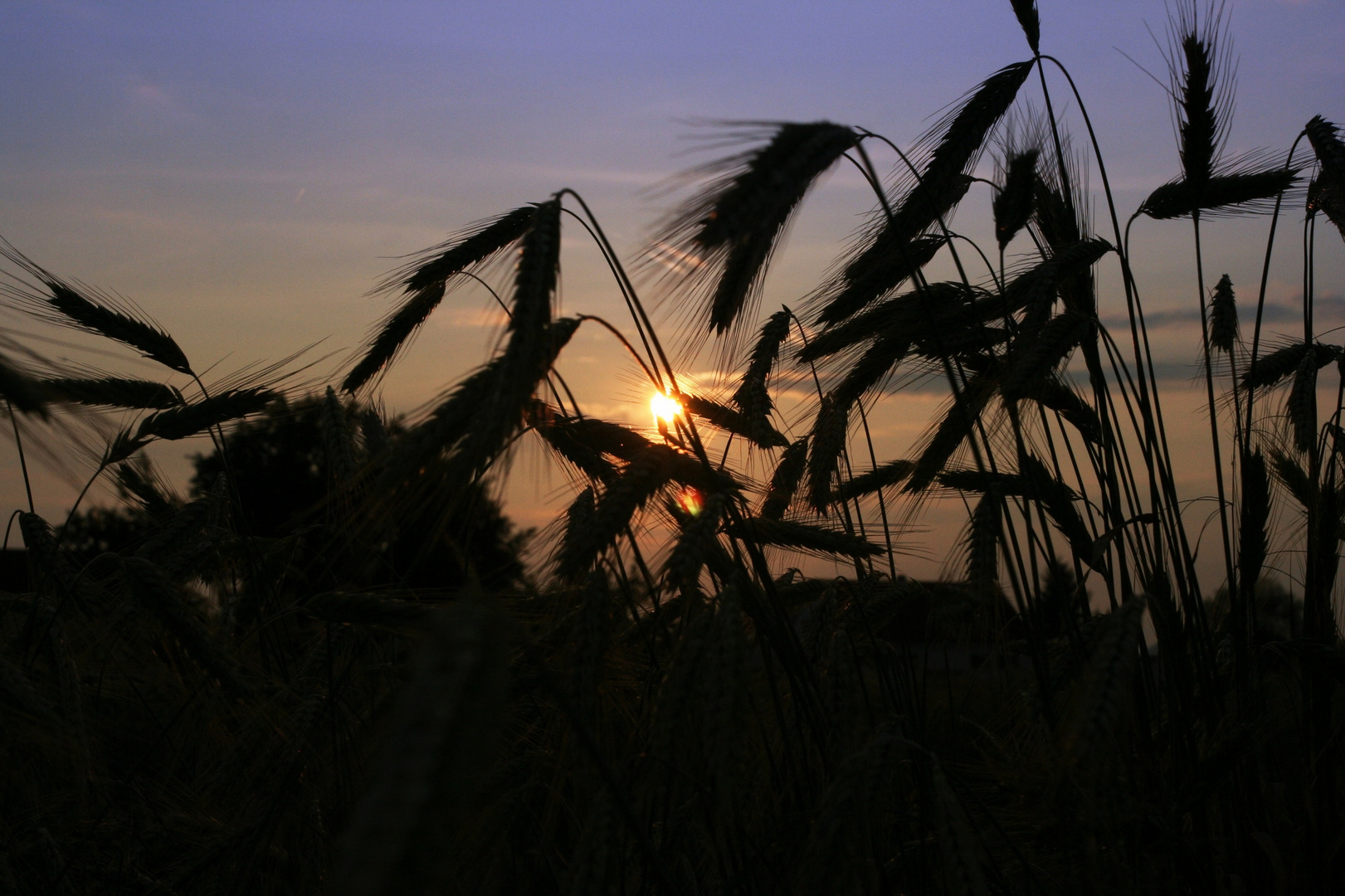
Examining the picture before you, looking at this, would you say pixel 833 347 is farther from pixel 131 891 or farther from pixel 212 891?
pixel 131 891

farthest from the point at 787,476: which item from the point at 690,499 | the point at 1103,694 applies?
the point at 1103,694

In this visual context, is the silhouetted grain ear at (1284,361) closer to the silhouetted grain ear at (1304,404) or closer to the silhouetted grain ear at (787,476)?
the silhouetted grain ear at (1304,404)

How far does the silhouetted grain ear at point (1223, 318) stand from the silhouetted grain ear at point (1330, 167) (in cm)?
46

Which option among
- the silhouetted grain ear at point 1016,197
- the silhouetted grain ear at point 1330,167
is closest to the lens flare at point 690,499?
the silhouetted grain ear at point 1016,197

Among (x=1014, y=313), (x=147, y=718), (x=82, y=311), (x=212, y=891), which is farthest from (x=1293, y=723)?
(x=82, y=311)

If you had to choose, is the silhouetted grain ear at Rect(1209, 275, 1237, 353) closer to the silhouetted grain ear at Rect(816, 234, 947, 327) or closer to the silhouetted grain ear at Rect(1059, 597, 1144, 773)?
the silhouetted grain ear at Rect(816, 234, 947, 327)

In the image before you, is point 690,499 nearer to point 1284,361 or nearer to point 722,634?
point 722,634

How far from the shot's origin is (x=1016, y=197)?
8.32 ft

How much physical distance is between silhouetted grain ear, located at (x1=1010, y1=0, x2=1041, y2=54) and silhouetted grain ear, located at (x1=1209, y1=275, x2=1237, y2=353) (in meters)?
1.32

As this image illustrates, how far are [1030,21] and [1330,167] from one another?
3.46 ft

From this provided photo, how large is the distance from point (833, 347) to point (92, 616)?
225 centimetres

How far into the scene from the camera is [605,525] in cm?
149

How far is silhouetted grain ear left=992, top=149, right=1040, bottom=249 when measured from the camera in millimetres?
2492

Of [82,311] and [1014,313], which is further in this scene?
[82,311]
